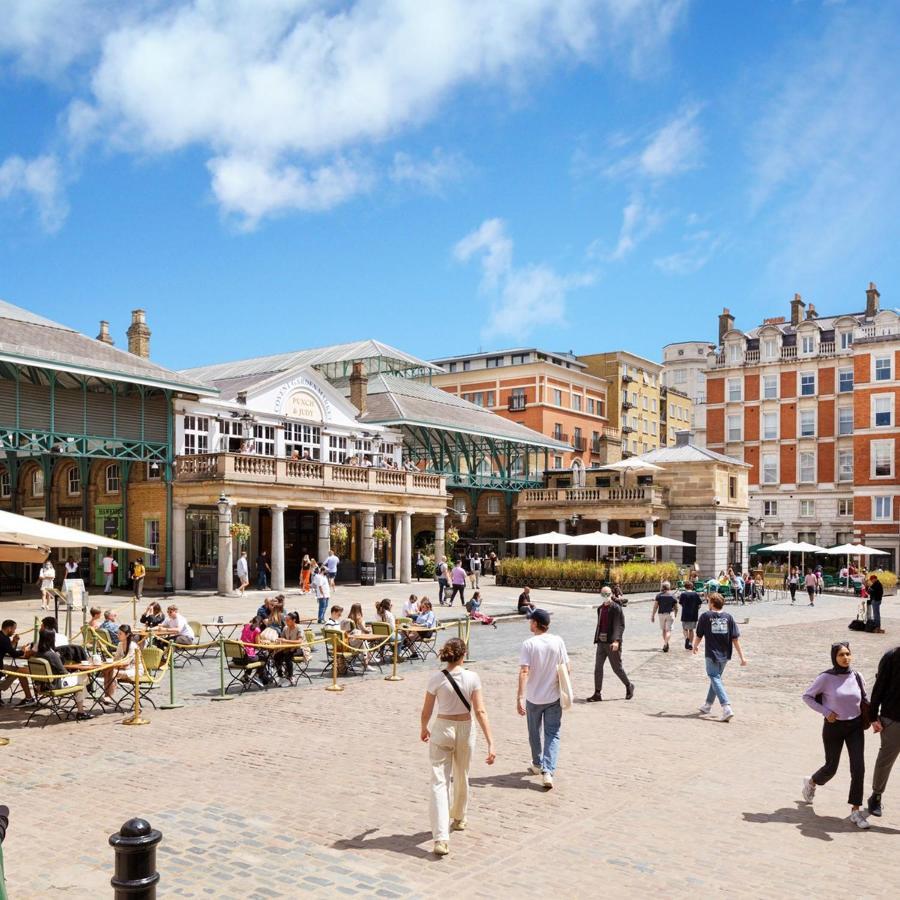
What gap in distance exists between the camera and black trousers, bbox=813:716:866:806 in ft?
27.6

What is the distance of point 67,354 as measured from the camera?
32.3 m

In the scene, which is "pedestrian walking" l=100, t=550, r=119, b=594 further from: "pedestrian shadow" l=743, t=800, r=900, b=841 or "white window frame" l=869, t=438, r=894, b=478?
"white window frame" l=869, t=438, r=894, b=478

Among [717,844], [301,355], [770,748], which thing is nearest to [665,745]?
[770,748]

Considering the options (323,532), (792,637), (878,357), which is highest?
(878,357)

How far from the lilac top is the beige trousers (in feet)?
10.3

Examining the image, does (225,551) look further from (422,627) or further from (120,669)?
(120,669)

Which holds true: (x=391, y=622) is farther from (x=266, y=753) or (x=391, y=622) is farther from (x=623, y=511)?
(x=623, y=511)

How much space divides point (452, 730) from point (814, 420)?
6405cm

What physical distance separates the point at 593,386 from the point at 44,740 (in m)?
67.0

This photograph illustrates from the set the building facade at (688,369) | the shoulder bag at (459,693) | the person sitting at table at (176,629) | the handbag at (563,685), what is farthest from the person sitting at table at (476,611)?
the building facade at (688,369)

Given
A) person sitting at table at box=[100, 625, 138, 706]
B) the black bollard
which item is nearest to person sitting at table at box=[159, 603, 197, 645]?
person sitting at table at box=[100, 625, 138, 706]

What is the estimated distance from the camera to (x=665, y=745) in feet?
37.4

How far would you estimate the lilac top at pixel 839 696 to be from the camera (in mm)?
8461

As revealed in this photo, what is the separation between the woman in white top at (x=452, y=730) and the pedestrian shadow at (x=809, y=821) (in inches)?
104
